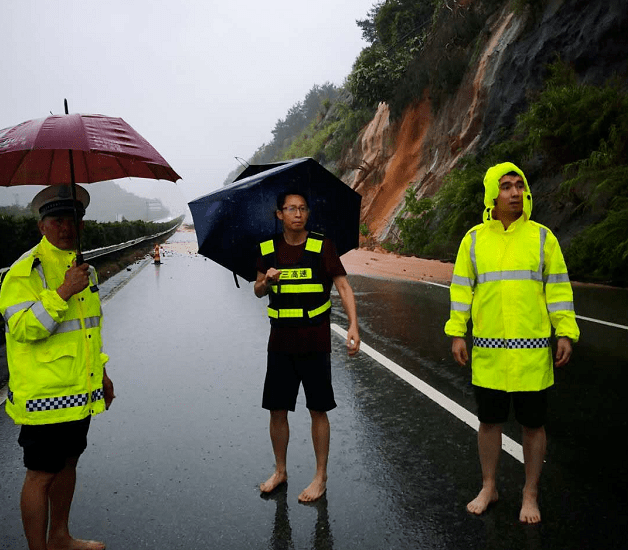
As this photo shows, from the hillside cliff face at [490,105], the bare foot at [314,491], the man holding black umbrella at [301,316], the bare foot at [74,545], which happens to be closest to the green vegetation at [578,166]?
the hillside cliff face at [490,105]

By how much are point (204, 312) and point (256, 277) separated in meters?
7.57

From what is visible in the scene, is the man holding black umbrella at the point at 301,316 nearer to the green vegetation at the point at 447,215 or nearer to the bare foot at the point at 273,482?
the bare foot at the point at 273,482

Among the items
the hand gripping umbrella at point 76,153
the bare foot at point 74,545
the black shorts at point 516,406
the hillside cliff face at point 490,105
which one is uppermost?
the hillside cliff face at point 490,105

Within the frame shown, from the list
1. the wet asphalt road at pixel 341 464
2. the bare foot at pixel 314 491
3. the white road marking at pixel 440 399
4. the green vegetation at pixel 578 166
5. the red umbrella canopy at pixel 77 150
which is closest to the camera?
the red umbrella canopy at pixel 77 150

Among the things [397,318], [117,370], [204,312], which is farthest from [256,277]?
[204,312]

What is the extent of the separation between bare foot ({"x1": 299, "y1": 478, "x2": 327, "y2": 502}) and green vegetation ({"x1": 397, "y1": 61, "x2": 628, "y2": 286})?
9.64m

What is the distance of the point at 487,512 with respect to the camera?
343 cm

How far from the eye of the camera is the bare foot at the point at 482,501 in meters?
3.42

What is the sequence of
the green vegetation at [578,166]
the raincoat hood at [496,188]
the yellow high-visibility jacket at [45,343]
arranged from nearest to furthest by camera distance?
1. the yellow high-visibility jacket at [45,343]
2. the raincoat hood at [496,188]
3. the green vegetation at [578,166]

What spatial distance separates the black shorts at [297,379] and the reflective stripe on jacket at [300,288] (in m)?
0.22

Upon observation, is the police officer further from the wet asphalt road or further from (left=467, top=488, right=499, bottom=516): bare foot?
(left=467, top=488, right=499, bottom=516): bare foot

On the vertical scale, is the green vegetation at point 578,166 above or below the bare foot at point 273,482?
above

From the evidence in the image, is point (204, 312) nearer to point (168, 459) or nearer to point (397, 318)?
point (397, 318)

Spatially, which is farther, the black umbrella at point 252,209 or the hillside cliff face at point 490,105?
the hillside cliff face at point 490,105
